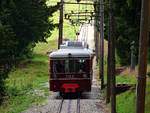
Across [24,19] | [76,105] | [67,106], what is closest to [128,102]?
[76,105]

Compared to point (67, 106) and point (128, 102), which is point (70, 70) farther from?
point (128, 102)

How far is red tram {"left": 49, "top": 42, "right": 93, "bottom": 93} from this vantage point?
34.5 m

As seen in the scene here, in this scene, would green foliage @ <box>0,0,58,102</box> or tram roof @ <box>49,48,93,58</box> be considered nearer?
tram roof @ <box>49,48,93,58</box>

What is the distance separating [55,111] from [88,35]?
72.3m

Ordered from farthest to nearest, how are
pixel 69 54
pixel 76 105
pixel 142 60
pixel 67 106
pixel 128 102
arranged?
1. pixel 69 54
2. pixel 76 105
3. pixel 67 106
4. pixel 128 102
5. pixel 142 60

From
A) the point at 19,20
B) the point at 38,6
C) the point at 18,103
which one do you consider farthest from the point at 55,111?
the point at 38,6

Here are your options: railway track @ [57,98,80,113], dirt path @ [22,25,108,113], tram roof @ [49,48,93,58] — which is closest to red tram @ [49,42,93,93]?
tram roof @ [49,48,93,58]

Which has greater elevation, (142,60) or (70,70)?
(142,60)

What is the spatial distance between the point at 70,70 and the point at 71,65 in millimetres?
316

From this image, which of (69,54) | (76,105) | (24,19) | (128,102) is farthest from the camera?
(24,19)

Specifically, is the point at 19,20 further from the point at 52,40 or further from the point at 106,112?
the point at 52,40

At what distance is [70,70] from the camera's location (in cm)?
3459

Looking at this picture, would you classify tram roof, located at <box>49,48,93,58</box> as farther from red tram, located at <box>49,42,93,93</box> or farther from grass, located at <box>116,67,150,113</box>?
grass, located at <box>116,67,150,113</box>

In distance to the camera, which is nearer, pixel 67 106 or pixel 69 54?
pixel 67 106
